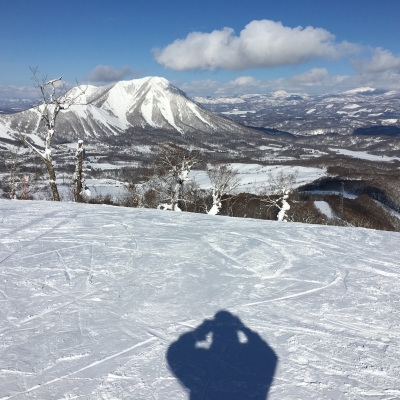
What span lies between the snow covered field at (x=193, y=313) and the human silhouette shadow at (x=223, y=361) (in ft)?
0.05

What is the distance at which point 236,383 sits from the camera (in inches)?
121

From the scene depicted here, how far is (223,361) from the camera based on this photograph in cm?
338

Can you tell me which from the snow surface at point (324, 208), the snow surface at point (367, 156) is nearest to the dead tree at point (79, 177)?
the snow surface at point (324, 208)

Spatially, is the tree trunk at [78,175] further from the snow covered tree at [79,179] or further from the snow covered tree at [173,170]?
the snow covered tree at [173,170]

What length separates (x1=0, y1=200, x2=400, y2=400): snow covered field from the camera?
10.0 ft

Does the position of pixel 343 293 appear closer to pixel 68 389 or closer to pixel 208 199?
pixel 68 389

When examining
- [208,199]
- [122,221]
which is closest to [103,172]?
[208,199]

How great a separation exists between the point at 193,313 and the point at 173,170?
15.6 meters

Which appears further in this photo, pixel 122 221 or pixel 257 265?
pixel 122 221

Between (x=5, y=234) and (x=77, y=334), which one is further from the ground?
(x=5, y=234)

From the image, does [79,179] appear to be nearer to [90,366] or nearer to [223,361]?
[90,366]

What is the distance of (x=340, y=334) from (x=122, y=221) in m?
6.05

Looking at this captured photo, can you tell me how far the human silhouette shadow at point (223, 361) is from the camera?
299 cm

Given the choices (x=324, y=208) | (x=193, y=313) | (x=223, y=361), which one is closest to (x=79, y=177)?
(x=193, y=313)
